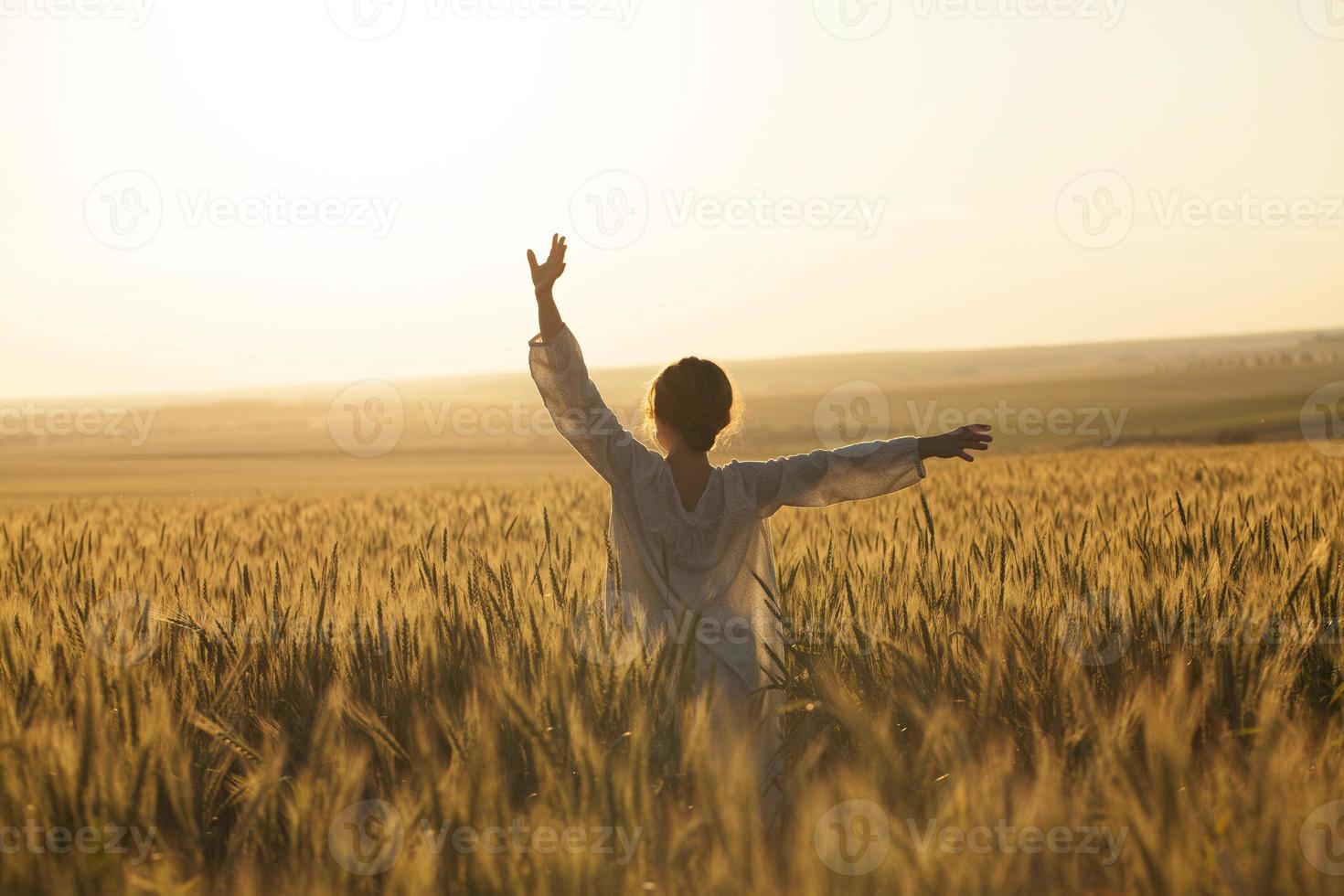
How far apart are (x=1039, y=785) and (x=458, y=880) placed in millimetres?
820

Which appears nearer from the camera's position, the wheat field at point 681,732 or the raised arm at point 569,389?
the wheat field at point 681,732

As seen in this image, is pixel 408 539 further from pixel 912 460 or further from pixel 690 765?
pixel 690 765

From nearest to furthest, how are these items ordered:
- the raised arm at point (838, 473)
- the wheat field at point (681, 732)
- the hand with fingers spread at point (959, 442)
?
the wheat field at point (681, 732), the hand with fingers spread at point (959, 442), the raised arm at point (838, 473)

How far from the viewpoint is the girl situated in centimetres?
306

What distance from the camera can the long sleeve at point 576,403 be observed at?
305 centimetres

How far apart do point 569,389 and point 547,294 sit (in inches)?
10.3

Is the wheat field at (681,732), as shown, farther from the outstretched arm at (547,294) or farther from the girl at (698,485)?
the outstretched arm at (547,294)

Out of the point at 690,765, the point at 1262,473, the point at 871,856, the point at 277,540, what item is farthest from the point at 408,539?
the point at 1262,473

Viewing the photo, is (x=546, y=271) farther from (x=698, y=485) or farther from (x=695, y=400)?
(x=698, y=485)

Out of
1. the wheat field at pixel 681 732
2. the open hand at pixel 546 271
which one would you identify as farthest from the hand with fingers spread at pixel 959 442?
the open hand at pixel 546 271

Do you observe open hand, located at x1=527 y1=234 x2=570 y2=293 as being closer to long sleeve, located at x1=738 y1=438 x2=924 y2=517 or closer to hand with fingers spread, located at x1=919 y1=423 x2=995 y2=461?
long sleeve, located at x1=738 y1=438 x2=924 y2=517

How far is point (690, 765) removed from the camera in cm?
207

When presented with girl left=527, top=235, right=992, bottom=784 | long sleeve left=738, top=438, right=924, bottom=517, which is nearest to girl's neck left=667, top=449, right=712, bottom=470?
girl left=527, top=235, right=992, bottom=784

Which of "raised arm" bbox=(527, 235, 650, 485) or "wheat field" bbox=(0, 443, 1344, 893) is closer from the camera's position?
"wheat field" bbox=(0, 443, 1344, 893)
